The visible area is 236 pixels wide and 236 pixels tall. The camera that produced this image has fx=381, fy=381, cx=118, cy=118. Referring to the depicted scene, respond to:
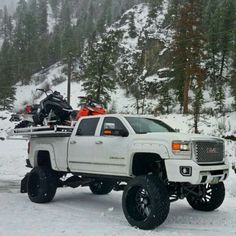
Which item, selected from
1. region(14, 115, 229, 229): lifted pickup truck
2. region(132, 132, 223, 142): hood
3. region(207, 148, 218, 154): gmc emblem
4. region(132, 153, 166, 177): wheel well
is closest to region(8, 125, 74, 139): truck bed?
region(14, 115, 229, 229): lifted pickup truck

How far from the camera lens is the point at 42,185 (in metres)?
9.69

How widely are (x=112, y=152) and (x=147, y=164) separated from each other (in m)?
0.79

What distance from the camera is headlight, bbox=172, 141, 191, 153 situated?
7105mm

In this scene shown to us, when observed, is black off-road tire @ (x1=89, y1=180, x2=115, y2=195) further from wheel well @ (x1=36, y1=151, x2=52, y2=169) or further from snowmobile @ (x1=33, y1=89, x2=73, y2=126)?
snowmobile @ (x1=33, y1=89, x2=73, y2=126)

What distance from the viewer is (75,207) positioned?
940 centimetres

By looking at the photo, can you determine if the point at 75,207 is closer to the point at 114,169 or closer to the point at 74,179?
the point at 74,179

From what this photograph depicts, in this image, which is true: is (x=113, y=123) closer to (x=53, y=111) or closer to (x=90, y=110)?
(x=90, y=110)

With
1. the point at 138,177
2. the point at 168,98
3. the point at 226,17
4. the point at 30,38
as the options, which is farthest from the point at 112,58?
the point at 30,38

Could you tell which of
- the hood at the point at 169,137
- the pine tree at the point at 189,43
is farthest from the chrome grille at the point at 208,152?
the pine tree at the point at 189,43

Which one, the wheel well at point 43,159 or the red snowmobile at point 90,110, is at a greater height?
the red snowmobile at point 90,110

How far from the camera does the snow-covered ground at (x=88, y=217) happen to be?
7.04m

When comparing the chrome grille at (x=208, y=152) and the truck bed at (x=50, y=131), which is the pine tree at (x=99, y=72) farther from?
the chrome grille at (x=208, y=152)

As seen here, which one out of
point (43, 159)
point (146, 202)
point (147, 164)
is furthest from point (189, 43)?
point (146, 202)

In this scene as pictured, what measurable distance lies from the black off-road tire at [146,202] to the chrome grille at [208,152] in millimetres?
888
